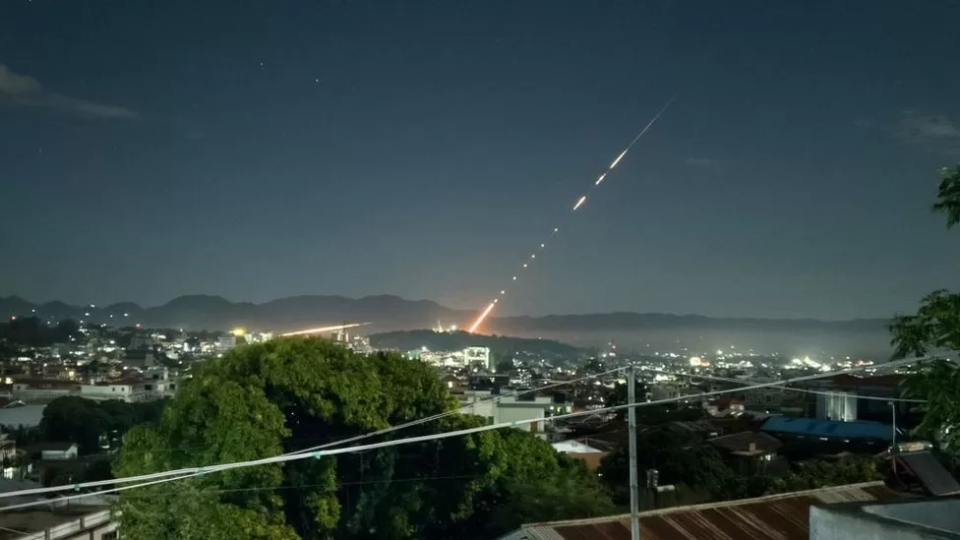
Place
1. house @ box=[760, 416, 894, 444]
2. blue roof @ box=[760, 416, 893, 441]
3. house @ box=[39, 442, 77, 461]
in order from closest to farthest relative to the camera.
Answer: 1. house @ box=[760, 416, 894, 444]
2. blue roof @ box=[760, 416, 893, 441]
3. house @ box=[39, 442, 77, 461]

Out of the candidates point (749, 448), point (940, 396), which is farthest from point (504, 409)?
point (940, 396)

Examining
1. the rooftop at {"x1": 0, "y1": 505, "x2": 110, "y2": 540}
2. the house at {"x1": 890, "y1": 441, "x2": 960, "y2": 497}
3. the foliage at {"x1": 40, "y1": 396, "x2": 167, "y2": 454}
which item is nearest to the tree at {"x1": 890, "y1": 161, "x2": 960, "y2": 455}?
the house at {"x1": 890, "y1": 441, "x2": 960, "y2": 497}

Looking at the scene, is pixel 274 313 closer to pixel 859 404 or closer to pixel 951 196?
pixel 859 404

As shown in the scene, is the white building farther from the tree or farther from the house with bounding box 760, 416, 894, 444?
the tree

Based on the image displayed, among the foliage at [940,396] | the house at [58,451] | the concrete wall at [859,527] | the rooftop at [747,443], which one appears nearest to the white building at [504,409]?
the rooftop at [747,443]

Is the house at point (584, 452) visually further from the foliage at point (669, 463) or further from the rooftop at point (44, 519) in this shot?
the rooftop at point (44, 519)
